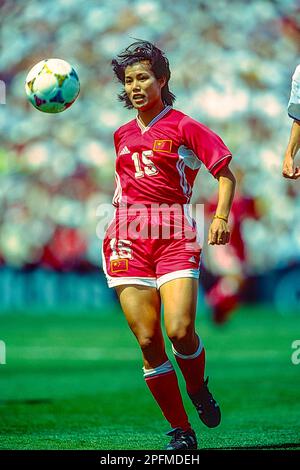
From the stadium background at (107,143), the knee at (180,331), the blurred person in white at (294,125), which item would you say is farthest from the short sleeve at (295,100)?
the stadium background at (107,143)

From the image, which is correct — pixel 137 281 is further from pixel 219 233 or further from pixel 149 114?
pixel 149 114

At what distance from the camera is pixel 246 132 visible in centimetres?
2780

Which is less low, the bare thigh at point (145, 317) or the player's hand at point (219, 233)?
the player's hand at point (219, 233)

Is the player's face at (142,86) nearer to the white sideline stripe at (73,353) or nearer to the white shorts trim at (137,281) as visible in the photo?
the white shorts trim at (137,281)

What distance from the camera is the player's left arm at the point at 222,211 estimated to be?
6699 mm

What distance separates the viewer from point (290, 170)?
7086 mm

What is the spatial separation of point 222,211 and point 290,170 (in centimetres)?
60

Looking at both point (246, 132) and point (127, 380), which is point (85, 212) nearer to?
point (246, 132)

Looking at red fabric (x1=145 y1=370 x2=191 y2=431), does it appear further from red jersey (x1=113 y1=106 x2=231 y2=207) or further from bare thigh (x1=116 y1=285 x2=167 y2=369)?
red jersey (x1=113 y1=106 x2=231 y2=207)


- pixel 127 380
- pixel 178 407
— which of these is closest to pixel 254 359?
pixel 127 380

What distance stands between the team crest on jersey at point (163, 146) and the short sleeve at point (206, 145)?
10cm

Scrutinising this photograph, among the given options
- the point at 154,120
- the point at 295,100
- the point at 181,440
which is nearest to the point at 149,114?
the point at 154,120

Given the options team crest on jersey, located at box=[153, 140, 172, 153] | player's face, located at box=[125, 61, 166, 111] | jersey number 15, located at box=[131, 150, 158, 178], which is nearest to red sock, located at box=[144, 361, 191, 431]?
jersey number 15, located at box=[131, 150, 158, 178]

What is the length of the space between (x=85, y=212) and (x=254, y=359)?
15.2 m
